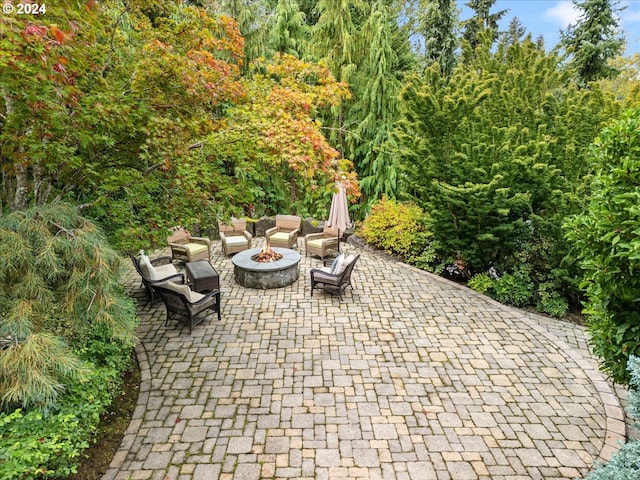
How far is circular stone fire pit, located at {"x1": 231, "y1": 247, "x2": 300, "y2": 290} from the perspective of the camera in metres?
8.70

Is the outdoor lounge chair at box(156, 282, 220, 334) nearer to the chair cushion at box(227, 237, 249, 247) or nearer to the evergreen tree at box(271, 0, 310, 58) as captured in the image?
the chair cushion at box(227, 237, 249, 247)

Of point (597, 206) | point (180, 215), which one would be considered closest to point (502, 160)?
point (597, 206)

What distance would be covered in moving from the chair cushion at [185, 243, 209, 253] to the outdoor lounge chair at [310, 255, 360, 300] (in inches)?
142

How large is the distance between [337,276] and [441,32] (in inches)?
424

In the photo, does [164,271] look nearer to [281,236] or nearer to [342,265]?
[281,236]

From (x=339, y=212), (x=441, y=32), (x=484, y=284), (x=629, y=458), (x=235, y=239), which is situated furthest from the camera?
(x=441, y=32)

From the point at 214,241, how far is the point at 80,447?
9098mm

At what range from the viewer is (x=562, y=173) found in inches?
308

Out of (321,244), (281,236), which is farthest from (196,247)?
(321,244)

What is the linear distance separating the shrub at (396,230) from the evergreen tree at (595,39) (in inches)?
290

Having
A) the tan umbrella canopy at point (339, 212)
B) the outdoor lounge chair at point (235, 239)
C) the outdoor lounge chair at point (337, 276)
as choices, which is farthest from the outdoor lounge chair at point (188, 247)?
the tan umbrella canopy at point (339, 212)

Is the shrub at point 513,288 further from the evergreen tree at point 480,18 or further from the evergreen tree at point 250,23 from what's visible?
the evergreen tree at point 480,18

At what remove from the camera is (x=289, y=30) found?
14203mm

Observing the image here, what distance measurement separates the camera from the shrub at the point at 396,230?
35.0 ft
